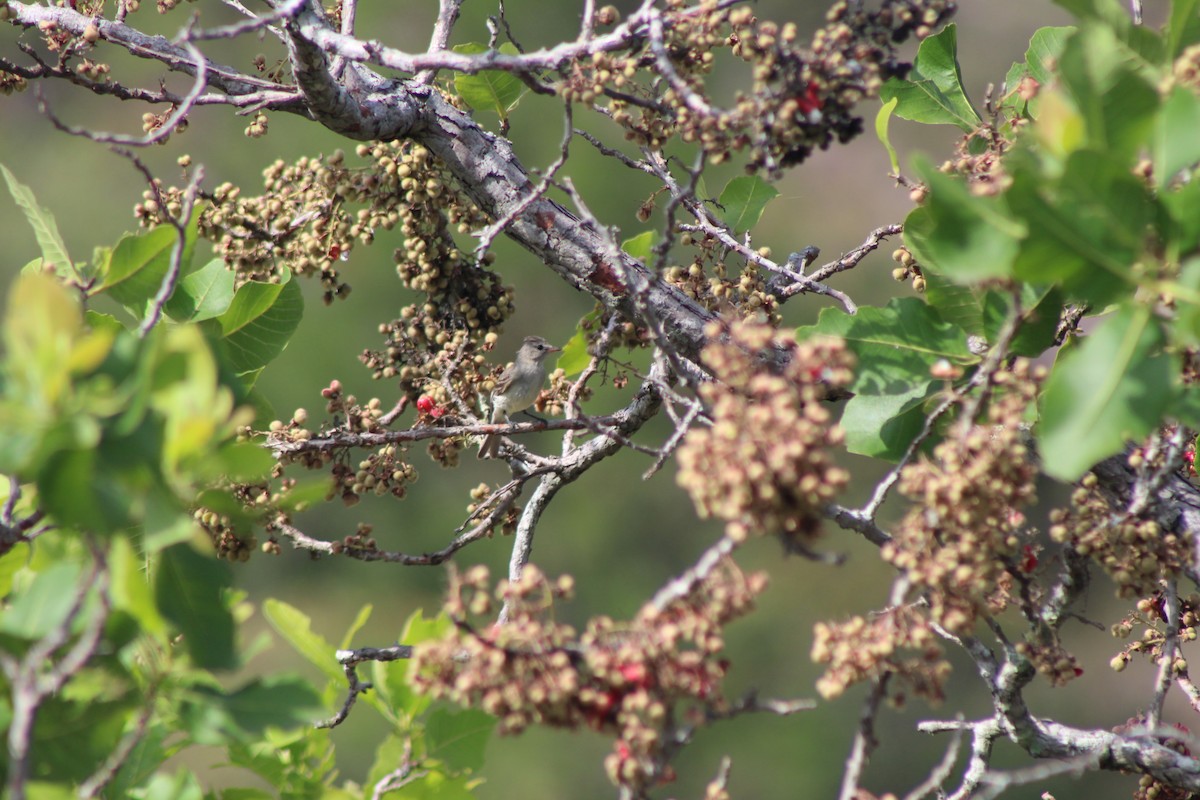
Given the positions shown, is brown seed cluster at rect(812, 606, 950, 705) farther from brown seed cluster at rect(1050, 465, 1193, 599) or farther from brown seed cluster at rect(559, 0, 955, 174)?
brown seed cluster at rect(559, 0, 955, 174)

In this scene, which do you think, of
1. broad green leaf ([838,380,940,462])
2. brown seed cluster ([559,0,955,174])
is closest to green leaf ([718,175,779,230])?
brown seed cluster ([559,0,955,174])

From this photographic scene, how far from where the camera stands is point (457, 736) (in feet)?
7.29

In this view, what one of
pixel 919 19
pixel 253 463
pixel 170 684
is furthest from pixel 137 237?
pixel 919 19

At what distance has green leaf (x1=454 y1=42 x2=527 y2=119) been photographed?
10.1 feet

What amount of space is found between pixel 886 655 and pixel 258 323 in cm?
180

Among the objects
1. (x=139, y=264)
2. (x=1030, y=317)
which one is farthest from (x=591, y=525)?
(x=1030, y=317)

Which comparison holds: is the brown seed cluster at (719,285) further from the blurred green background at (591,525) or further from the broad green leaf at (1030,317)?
the blurred green background at (591,525)

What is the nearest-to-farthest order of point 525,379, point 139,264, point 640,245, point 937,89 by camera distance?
point 139,264, point 937,89, point 640,245, point 525,379

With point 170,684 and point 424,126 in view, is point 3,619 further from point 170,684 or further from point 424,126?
point 424,126

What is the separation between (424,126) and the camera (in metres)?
2.97

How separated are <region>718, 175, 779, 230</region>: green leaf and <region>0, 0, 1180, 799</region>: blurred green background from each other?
13.2 meters

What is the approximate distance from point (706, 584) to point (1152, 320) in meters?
0.74

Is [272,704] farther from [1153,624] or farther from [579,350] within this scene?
[1153,624]

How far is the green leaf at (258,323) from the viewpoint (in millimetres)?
2721
